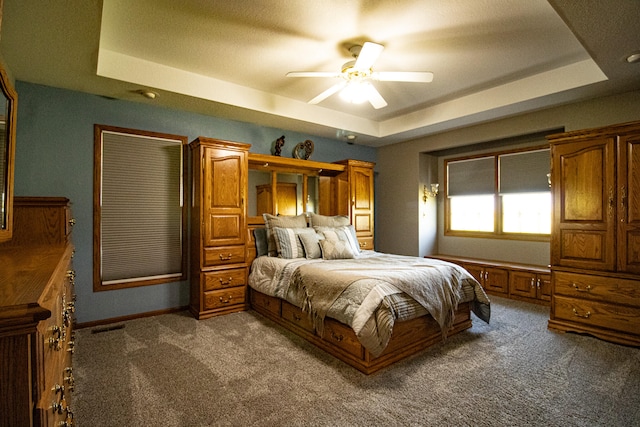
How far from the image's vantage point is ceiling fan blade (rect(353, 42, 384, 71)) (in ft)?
7.76

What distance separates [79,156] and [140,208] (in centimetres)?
78

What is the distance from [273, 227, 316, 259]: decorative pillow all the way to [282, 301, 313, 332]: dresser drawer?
0.61 metres

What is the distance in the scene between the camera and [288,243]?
3688 millimetres

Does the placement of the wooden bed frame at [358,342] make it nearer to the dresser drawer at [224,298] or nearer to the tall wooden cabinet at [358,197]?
the dresser drawer at [224,298]

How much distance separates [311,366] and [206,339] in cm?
115

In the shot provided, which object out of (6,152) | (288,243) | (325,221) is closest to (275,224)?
(288,243)

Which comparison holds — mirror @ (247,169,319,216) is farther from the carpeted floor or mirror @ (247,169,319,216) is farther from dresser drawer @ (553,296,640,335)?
dresser drawer @ (553,296,640,335)

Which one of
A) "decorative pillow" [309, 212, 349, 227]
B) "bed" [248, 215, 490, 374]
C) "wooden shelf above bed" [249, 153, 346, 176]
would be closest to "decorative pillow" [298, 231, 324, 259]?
"bed" [248, 215, 490, 374]

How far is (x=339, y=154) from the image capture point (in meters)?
5.47

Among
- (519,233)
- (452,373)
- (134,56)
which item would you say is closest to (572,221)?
(519,233)

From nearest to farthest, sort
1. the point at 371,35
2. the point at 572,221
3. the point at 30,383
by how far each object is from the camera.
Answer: the point at 30,383 < the point at 371,35 < the point at 572,221

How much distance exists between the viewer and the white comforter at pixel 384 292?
2283 mm

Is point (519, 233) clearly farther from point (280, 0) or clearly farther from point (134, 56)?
point (134, 56)

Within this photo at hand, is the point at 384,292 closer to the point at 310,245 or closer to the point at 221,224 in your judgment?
the point at 310,245
